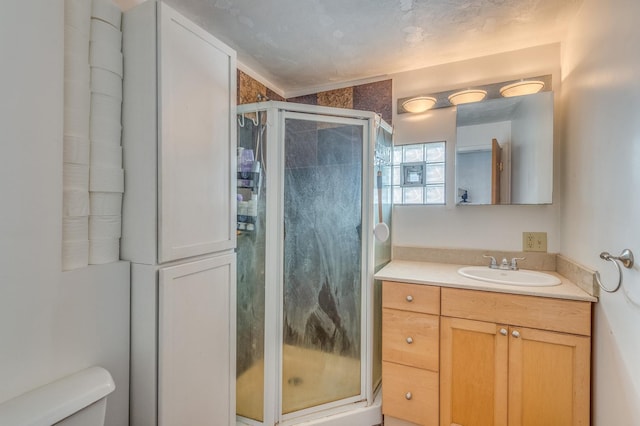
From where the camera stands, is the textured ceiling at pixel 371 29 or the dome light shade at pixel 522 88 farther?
the dome light shade at pixel 522 88

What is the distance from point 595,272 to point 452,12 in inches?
55.7

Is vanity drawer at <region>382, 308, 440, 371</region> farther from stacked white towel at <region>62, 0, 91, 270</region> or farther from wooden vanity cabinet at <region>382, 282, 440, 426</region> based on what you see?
stacked white towel at <region>62, 0, 91, 270</region>

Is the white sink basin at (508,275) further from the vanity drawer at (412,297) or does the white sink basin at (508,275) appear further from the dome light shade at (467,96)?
the dome light shade at (467,96)

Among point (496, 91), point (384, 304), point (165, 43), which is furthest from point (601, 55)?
point (165, 43)

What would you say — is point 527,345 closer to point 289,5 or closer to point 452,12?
point 452,12

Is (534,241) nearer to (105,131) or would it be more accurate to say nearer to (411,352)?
(411,352)

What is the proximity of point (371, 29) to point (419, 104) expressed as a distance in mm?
658

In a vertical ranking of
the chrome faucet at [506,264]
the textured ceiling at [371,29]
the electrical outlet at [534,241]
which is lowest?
the chrome faucet at [506,264]

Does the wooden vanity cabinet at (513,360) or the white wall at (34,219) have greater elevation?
the white wall at (34,219)

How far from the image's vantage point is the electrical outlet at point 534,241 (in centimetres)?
182

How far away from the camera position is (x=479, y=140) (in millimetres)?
1939

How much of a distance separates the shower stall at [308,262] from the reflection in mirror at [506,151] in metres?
0.59

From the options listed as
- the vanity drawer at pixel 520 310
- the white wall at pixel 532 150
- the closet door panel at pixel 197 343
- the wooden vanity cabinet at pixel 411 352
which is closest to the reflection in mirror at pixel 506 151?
the white wall at pixel 532 150

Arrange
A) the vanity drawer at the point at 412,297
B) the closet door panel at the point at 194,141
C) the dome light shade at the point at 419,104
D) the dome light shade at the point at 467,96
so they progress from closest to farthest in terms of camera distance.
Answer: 1. the closet door panel at the point at 194,141
2. the vanity drawer at the point at 412,297
3. the dome light shade at the point at 467,96
4. the dome light shade at the point at 419,104
